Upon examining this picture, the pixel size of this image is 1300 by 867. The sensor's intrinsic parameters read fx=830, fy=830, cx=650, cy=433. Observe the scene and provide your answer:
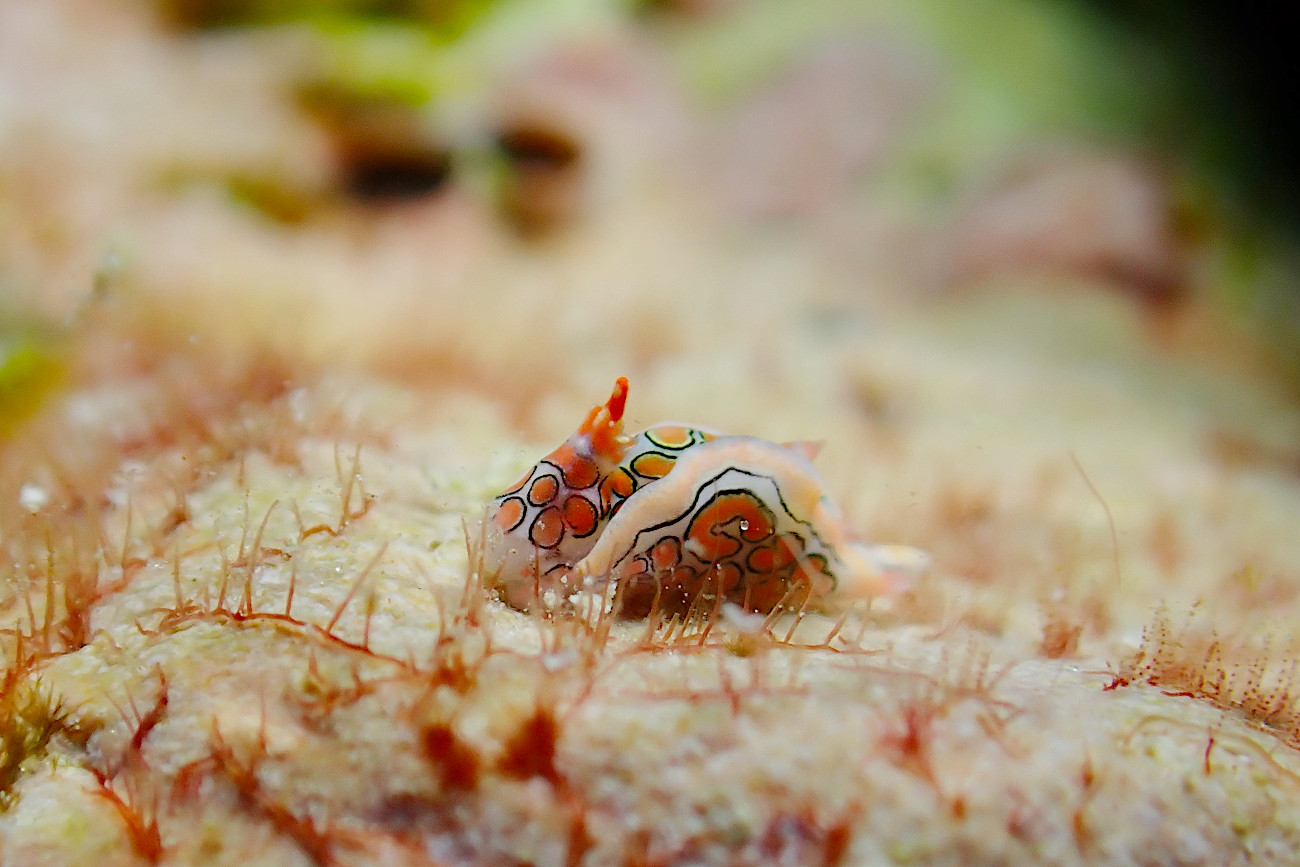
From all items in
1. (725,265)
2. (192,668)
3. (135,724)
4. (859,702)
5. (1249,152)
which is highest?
(1249,152)

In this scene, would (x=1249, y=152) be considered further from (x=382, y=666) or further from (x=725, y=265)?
(x=382, y=666)

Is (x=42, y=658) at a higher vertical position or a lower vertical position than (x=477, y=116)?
lower

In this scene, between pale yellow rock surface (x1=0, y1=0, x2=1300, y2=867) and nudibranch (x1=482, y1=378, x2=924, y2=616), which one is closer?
pale yellow rock surface (x1=0, y1=0, x2=1300, y2=867)

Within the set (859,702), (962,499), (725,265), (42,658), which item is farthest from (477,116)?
(859,702)

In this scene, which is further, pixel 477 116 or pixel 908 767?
pixel 477 116

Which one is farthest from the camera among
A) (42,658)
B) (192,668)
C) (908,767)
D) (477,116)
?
(477,116)

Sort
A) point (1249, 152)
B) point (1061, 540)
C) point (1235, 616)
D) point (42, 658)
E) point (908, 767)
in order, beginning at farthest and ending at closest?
point (1249, 152), point (1061, 540), point (1235, 616), point (42, 658), point (908, 767)

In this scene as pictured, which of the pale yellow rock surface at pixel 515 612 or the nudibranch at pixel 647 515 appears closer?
the pale yellow rock surface at pixel 515 612

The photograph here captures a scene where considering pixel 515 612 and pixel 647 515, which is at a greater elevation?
pixel 647 515
